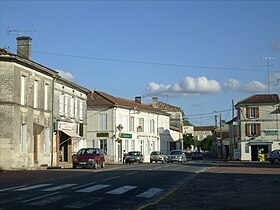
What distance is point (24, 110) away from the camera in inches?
1326

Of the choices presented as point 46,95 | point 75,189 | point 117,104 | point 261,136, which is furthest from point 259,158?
point 75,189

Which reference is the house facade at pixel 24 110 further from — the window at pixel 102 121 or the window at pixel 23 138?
the window at pixel 102 121

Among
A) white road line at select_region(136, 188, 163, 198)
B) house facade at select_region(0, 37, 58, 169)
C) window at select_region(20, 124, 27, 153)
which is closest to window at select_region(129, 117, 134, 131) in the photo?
house facade at select_region(0, 37, 58, 169)

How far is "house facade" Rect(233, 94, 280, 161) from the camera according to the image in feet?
219

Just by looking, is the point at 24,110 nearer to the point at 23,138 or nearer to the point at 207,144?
the point at 23,138

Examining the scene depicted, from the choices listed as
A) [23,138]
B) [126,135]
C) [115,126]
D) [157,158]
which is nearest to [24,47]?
[23,138]

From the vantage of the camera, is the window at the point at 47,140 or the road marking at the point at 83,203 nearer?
the road marking at the point at 83,203

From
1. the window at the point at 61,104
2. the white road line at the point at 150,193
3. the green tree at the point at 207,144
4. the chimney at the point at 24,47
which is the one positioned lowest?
the green tree at the point at 207,144

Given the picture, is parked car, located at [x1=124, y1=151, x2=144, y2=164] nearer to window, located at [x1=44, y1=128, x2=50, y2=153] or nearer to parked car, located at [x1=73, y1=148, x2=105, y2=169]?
window, located at [x1=44, y1=128, x2=50, y2=153]

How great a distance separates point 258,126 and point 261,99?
13.5 ft

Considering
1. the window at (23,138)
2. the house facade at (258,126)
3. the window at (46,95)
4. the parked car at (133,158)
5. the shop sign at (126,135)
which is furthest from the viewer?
the house facade at (258,126)

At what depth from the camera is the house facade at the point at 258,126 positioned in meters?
66.8

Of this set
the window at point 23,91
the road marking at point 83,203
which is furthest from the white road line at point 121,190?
the window at point 23,91

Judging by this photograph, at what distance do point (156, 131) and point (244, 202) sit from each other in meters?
58.5
